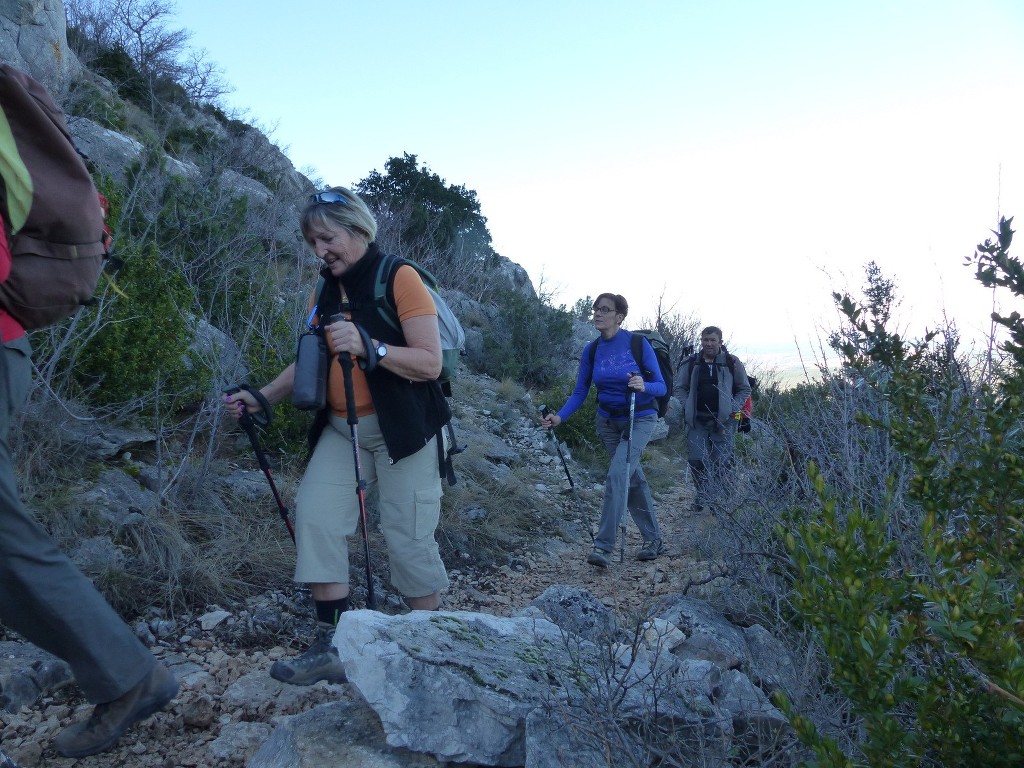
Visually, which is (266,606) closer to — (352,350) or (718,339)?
(352,350)

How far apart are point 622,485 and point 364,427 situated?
294cm

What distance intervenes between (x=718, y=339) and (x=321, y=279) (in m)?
5.65

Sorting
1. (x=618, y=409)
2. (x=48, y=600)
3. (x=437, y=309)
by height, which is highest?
(x=437, y=309)

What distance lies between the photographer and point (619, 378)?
5836 millimetres

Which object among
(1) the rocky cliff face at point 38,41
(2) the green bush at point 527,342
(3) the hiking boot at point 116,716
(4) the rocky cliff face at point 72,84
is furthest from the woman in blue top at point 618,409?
(1) the rocky cliff face at point 38,41

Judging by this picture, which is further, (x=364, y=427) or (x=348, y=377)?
(x=364, y=427)

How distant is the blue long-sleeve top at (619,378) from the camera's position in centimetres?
580

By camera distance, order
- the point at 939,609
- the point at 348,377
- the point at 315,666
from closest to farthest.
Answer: the point at 939,609
the point at 315,666
the point at 348,377

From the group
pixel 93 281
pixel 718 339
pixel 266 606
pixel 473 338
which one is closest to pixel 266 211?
pixel 473 338

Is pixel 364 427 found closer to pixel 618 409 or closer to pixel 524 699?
pixel 524 699

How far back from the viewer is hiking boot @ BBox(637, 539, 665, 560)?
5836mm

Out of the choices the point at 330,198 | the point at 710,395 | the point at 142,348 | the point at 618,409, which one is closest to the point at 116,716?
the point at 330,198

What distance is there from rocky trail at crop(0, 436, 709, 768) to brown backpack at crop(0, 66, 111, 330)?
138 centimetres

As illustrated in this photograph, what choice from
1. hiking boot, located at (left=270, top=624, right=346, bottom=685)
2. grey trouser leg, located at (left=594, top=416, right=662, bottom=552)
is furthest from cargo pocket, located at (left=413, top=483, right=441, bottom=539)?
grey trouser leg, located at (left=594, top=416, right=662, bottom=552)
